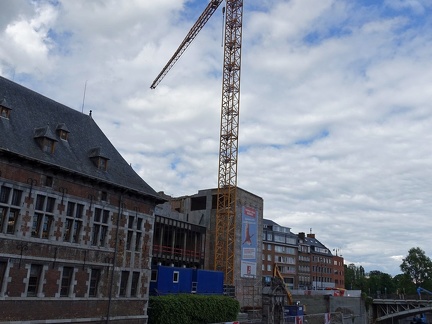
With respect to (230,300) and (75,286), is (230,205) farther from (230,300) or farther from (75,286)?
(75,286)

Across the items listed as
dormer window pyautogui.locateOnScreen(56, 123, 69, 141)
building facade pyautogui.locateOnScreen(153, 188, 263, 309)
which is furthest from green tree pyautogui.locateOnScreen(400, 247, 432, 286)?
dormer window pyautogui.locateOnScreen(56, 123, 69, 141)

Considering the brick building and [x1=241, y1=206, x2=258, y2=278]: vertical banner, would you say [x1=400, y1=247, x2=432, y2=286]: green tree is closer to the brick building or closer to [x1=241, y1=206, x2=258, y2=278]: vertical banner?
[x1=241, y1=206, x2=258, y2=278]: vertical banner

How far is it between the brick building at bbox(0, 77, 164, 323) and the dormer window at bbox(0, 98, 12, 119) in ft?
0.20

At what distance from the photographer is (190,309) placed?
3747 cm

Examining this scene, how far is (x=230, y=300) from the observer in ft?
145

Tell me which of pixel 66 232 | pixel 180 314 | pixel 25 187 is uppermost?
pixel 25 187

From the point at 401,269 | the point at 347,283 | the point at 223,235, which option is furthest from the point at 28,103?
the point at 347,283

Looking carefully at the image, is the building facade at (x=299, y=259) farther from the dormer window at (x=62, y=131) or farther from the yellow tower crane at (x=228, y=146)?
the dormer window at (x=62, y=131)

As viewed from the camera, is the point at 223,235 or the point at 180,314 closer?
the point at 180,314

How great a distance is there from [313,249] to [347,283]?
36.5 meters

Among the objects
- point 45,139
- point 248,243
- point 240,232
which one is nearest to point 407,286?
point 248,243

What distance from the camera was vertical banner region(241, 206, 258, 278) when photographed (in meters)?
63.7

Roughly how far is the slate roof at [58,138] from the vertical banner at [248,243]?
3033 centimetres

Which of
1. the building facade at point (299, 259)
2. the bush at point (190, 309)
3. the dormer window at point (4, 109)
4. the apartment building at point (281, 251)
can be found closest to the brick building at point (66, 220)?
the dormer window at point (4, 109)
